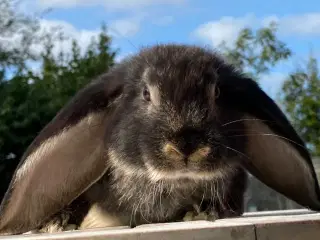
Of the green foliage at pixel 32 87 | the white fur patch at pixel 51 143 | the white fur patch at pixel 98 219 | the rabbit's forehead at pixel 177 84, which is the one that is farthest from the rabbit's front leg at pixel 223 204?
the green foliage at pixel 32 87

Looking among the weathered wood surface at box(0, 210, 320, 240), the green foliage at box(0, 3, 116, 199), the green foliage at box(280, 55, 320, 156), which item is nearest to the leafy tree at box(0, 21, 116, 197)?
the green foliage at box(0, 3, 116, 199)

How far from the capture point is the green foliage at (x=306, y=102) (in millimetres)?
11555

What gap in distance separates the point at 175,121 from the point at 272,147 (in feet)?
2.25

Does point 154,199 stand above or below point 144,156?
below

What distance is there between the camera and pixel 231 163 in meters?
2.51

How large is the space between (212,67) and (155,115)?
0.41m

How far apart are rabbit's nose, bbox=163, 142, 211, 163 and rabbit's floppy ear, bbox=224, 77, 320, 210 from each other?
0.50 meters

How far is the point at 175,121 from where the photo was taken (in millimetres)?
2256

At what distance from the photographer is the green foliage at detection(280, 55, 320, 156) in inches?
455

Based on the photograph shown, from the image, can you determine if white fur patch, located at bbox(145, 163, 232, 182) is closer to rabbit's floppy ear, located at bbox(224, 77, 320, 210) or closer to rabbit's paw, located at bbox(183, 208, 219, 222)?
rabbit's paw, located at bbox(183, 208, 219, 222)

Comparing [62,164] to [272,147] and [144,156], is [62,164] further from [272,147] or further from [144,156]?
[272,147]

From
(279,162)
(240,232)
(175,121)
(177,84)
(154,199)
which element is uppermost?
(177,84)

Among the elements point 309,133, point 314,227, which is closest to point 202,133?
point 314,227

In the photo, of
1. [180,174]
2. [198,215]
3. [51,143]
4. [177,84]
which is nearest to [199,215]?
[198,215]
